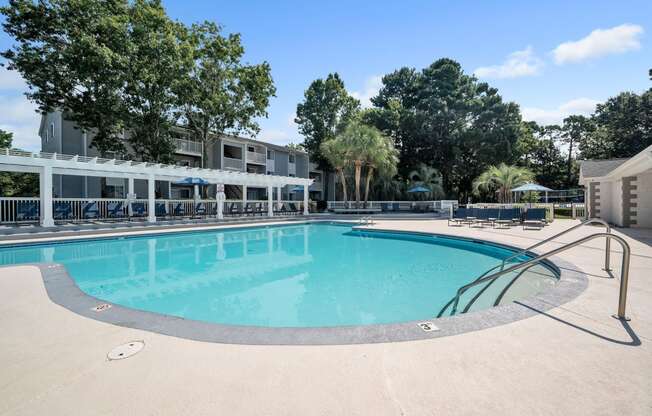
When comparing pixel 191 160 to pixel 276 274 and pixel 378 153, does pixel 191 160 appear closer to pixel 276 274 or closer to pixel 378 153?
pixel 378 153

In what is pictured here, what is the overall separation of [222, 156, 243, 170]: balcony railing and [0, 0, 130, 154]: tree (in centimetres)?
943

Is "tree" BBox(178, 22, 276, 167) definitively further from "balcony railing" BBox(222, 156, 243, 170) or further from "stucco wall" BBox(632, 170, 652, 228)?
"stucco wall" BBox(632, 170, 652, 228)

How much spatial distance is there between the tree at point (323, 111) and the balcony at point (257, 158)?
240 inches

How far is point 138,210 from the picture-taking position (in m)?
17.4

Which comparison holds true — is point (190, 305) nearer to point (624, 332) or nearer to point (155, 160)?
point (624, 332)

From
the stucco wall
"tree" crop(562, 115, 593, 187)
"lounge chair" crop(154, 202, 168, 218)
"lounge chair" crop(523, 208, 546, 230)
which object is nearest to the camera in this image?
the stucco wall

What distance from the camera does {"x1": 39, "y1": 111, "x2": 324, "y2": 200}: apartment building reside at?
67.7 feet

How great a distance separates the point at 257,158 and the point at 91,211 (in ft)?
51.9

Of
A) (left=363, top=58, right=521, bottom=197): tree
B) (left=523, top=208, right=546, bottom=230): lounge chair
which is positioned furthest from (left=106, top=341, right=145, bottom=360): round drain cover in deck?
(left=363, top=58, right=521, bottom=197): tree

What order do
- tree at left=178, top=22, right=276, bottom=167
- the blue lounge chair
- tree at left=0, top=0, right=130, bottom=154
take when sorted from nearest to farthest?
1. tree at left=0, top=0, right=130, bottom=154
2. the blue lounge chair
3. tree at left=178, top=22, right=276, bottom=167

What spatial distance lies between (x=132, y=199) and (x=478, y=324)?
57.8 ft

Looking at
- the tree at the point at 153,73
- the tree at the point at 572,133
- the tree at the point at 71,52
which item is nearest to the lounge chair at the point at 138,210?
the tree at the point at 153,73

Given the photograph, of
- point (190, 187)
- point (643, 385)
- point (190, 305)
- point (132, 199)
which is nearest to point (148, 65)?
point (132, 199)

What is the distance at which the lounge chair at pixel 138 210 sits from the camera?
16.8 m
